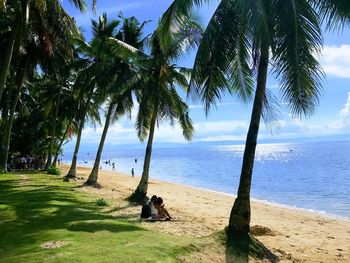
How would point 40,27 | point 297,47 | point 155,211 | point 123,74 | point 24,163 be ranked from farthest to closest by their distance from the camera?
point 24,163 < point 123,74 < point 40,27 < point 155,211 < point 297,47

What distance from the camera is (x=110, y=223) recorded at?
37.1 ft

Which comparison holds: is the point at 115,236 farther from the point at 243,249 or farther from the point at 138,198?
the point at 138,198

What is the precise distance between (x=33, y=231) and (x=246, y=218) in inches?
197

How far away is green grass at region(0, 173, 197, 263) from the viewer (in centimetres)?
793

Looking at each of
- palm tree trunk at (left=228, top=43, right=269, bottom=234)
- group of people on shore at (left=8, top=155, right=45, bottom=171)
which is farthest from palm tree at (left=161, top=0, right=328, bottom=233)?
group of people on shore at (left=8, top=155, right=45, bottom=171)

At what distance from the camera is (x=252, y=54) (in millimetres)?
10977

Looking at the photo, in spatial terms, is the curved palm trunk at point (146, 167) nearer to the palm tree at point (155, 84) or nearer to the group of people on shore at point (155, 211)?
the palm tree at point (155, 84)

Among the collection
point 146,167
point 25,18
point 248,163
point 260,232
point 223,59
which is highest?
point 25,18

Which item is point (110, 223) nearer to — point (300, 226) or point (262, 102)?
point (262, 102)

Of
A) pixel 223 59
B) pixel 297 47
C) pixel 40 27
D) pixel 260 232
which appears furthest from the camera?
pixel 40 27

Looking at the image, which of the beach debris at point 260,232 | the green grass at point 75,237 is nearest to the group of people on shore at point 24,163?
the green grass at point 75,237

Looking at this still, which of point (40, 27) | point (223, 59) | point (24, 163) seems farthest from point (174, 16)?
point (24, 163)

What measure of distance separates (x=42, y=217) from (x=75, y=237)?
2.94m

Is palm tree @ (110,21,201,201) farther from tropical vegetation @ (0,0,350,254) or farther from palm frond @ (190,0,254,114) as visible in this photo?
palm frond @ (190,0,254,114)
